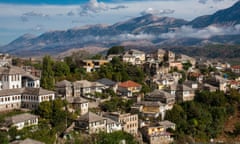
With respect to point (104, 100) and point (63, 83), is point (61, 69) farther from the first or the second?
point (104, 100)

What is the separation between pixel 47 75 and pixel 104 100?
23.2 feet

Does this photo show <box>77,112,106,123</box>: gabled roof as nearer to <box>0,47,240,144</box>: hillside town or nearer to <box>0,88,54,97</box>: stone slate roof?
<box>0,47,240,144</box>: hillside town

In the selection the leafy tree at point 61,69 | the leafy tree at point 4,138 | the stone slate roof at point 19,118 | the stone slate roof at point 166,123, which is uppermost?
the leafy tree at point 61,69

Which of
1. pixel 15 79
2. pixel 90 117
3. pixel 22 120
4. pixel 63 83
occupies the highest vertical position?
pixel 15 79

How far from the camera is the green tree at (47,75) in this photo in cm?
4437

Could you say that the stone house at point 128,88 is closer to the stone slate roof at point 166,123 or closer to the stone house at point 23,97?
the stone slate roof at point 166,123

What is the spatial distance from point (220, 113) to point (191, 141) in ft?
22.6

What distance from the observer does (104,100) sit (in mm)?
45469

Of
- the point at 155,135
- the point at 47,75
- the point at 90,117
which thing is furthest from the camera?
the point at 47,75

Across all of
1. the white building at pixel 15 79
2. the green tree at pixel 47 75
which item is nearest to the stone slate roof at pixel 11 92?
the white building at pixel 15 79

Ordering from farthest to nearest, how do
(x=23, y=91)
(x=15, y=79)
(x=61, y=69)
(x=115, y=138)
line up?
(x=61, y=69), (x=15, y=79), (x=23, y=91), (x=115, y=138)

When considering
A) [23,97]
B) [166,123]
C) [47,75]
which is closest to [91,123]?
[23,97]

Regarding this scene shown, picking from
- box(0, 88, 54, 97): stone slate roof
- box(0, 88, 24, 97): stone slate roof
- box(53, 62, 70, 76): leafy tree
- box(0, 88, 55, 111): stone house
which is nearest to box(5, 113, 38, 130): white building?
box(0, 88, 55, 111): stone house

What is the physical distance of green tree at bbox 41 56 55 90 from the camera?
1747 inches
